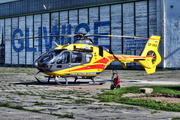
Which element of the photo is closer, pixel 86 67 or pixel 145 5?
pixel 86 67

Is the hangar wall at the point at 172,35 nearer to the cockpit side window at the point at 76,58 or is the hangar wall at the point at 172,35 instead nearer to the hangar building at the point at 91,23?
the hangar building at the point at 91,23

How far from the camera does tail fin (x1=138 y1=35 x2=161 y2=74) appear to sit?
891 inches

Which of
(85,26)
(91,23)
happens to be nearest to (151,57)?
(91,23)

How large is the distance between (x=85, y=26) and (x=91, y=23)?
141cm

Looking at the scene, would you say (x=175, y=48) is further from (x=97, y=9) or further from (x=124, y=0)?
(x=97, y=9)

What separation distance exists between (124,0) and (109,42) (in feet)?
25.8

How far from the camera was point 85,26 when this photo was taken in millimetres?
48281

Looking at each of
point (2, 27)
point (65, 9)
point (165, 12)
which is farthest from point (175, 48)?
point (2, 27)

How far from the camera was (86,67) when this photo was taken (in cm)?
1920

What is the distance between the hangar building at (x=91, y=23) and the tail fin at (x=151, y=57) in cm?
Answer: 1776

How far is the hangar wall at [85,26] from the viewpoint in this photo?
42594mm

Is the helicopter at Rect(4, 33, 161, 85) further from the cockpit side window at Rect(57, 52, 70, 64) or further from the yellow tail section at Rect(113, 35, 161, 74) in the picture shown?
the yellow tail section at Rect(113, 35, 161, 74)

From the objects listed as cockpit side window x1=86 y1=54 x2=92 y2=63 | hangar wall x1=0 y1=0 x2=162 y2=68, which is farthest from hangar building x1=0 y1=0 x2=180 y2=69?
cockpit side window x1=86 y1=54 x2=92 y2=63

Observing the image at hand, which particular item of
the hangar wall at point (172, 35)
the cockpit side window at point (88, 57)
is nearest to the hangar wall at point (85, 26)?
the hangar wall at point (172, 35)
